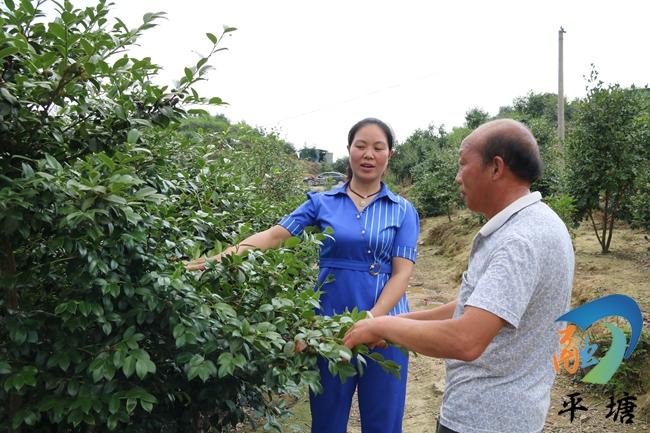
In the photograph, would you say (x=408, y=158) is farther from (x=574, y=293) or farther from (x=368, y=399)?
(x=368, y=399)

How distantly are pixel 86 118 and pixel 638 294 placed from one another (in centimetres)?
611

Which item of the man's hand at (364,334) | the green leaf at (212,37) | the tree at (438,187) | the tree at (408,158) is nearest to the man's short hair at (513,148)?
the man's hand at (364,334)

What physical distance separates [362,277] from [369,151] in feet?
1.69

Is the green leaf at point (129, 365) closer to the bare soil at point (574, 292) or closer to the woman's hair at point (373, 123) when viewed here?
the woman's hair at point (373, 123)

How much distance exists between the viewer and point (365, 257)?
247 centimetres

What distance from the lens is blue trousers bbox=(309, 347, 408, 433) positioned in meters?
2.38

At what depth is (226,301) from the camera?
1846 mm

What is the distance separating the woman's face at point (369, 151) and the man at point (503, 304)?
84 cm

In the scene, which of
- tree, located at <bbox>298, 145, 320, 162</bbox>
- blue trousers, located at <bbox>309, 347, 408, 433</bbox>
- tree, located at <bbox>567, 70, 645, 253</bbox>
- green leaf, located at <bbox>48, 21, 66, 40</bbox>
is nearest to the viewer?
green leaf, located at <bbox>48, 21, 66, 40</bbox>

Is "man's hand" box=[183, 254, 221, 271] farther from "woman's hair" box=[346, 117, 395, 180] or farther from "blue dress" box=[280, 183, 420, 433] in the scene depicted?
"woman's hair" box=[346, 117, 395, 180]

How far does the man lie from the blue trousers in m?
0.69

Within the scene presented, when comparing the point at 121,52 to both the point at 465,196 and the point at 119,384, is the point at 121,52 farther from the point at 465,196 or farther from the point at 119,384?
the point at 465,196

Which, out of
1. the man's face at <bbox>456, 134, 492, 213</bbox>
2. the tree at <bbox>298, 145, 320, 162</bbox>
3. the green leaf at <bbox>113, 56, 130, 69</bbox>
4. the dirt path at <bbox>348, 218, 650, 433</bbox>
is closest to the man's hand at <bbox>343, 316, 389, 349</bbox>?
the man's face at <bbox>456, 134, 492, 213</bbox>

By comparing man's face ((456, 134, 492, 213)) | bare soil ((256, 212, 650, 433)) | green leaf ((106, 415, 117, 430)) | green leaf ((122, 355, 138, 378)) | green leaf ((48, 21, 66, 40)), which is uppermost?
green leaf ((48, 21, 66, 40))
